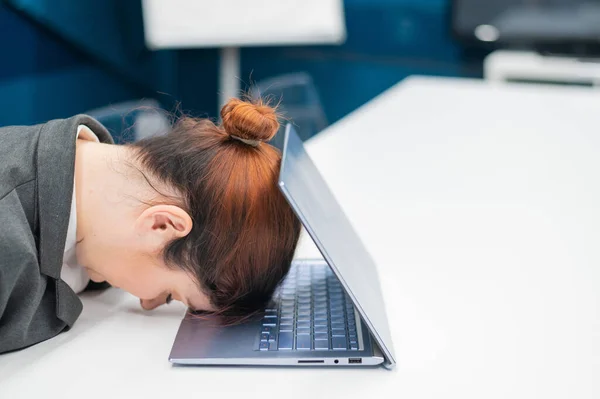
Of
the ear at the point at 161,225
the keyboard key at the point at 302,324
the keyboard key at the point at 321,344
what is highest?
the ear at the point at 161,225

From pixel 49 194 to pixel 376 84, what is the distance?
3.02 m

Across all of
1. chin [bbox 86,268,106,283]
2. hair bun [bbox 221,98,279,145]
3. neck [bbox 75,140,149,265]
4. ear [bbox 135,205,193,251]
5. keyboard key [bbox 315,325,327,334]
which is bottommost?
keyboard key [bbox 315,325,327,334]

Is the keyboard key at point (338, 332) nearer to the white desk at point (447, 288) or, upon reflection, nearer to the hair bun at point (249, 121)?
the white desk at point (447, 288)

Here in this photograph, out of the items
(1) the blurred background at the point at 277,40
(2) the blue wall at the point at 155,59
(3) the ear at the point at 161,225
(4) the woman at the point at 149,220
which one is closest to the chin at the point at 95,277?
(4) the woman at the point at 149,220

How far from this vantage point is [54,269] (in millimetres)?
894

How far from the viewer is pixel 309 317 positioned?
0.96 meters

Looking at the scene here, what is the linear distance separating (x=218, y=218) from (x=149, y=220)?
3.7 inches

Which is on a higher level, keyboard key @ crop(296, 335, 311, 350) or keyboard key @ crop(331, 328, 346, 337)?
keyboard key @ crop(331, 328, 346, 337)

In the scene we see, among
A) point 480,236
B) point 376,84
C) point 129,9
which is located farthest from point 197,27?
point 480,236

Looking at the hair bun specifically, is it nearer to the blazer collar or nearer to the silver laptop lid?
the silver laptop lid

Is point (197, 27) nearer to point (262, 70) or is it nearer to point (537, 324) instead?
point (262, 70)

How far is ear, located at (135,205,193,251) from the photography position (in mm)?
901

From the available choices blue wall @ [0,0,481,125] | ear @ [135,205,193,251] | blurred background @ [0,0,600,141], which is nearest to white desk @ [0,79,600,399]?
ear @ [135,205,193,251]

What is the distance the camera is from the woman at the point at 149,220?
34.9 inches
